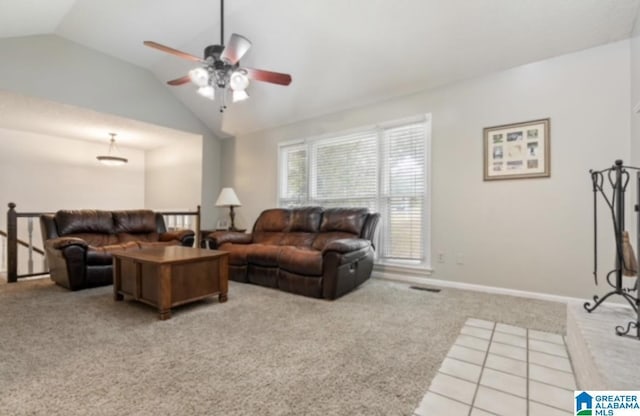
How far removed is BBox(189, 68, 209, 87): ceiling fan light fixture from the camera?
288cm

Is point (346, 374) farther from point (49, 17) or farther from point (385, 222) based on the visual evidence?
point (49, 17)

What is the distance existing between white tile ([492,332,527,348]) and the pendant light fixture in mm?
6551

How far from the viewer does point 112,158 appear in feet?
18.6

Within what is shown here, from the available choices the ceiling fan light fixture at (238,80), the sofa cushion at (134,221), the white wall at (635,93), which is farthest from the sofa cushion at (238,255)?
the white wall at (635,93)

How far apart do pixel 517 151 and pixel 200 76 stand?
11.2 feet

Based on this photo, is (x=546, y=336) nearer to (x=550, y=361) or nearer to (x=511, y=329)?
(x=511, y=329)

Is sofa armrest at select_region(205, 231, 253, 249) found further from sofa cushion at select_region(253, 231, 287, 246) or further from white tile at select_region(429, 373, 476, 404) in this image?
white tile at select_region(429, 373, 476, 404)

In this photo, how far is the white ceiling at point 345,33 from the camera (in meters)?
2.86

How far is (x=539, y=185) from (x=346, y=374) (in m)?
2.89

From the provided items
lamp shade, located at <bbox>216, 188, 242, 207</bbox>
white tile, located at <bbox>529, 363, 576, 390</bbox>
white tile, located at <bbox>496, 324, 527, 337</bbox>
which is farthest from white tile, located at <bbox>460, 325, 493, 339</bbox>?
lamp shade, located at <bbox>216, 188, 242, 207</bbox>

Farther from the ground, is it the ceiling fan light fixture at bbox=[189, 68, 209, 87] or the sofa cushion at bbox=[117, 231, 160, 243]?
the ceiling fan light fixture at bbox=[189, 68, 209, 87]

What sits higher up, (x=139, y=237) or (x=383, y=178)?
(x=383, y=178)

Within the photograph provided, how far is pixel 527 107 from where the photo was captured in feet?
10.7

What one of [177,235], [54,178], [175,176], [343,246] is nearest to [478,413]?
[343,246]
